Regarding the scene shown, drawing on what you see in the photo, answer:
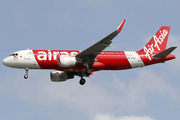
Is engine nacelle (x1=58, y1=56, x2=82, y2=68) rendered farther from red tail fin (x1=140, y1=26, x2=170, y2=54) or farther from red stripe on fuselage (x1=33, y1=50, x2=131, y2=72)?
red tail fin (x1=140, y1=26, x2=170, y2=54)

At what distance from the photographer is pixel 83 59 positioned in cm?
4659

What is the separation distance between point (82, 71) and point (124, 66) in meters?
5.52

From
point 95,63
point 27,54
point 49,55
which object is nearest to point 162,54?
point 95,63

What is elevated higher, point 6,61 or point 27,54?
point 27,54

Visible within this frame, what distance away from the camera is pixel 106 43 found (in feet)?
144

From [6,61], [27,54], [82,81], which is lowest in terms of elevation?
[82,81]

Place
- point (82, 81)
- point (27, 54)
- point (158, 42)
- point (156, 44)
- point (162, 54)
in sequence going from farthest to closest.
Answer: point (158, 42) < point (156, 44) < point (82, 81) < point (162, 54) < point (27, 54)

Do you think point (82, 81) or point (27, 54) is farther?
point (82, 81)

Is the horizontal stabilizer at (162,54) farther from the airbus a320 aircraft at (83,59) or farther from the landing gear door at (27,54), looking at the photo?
the landing gear door at (27,54)

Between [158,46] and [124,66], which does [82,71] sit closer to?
[124,66]

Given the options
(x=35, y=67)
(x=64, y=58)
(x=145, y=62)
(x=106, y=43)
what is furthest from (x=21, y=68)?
(x=145, y=62)

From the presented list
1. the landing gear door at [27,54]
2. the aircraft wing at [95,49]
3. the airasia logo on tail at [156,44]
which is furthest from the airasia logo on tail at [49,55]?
the airasia logo on tail at [156,44]

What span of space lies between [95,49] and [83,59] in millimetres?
2263

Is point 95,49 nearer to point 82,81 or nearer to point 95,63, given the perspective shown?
point 95,63
